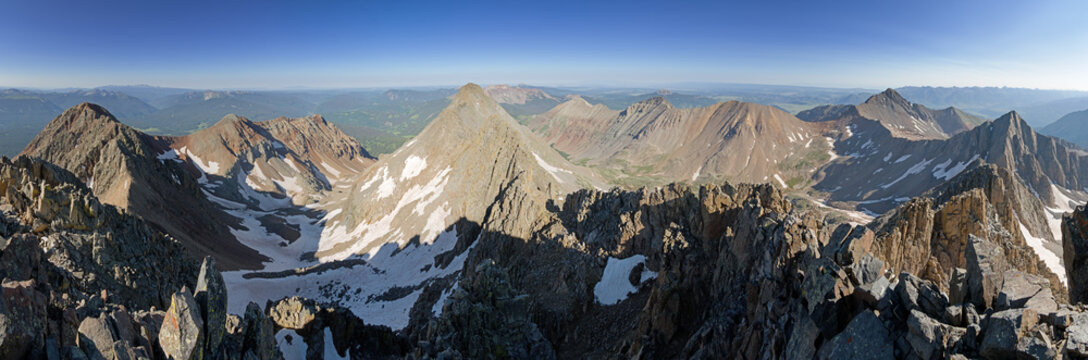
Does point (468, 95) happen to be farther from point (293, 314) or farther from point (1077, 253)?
point (1077, 253)

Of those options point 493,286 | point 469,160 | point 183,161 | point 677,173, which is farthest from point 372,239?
point 677,173

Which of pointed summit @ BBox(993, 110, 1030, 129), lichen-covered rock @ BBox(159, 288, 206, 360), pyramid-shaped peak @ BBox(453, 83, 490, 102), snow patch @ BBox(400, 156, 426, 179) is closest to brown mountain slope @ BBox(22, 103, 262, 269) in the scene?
snow patch @ BBox(400, 156, 426, 179)

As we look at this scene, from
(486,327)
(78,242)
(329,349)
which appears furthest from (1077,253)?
(78,242)

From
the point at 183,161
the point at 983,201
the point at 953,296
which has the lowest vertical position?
the point at 183,161

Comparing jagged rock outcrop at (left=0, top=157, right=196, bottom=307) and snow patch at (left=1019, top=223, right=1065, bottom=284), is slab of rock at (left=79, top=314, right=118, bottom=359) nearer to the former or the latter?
jagged rock outcrop at (left=0, top=157, right=196, bottom=307)

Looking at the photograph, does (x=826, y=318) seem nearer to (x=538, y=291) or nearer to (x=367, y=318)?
(x=538, y=291)

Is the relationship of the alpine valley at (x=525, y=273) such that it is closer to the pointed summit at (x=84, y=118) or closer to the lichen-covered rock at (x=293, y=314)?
the lichen-covered rock at (x=293, y=314)

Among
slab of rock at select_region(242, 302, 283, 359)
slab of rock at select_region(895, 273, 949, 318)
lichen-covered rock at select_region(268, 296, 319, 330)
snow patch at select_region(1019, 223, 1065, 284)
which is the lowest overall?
snow patch at select_region(1019, 223, 1065, 284)
